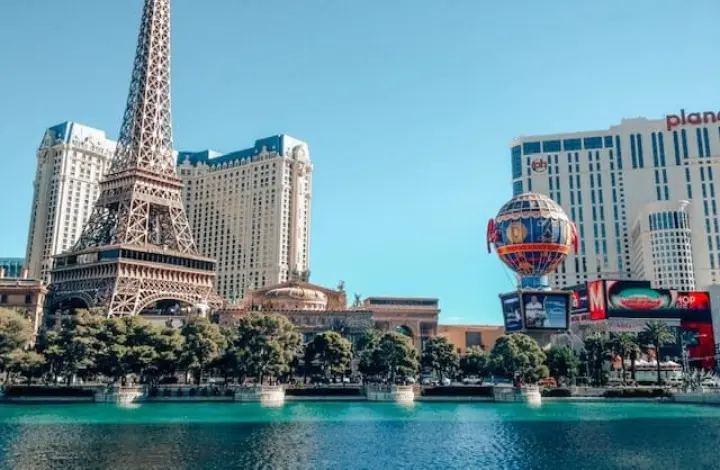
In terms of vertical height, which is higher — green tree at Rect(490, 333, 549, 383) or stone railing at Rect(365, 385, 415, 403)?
A: green tree at Rect(490, 333, 549, 383)

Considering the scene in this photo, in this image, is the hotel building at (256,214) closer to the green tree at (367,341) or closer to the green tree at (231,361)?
the green tree at (367,341)

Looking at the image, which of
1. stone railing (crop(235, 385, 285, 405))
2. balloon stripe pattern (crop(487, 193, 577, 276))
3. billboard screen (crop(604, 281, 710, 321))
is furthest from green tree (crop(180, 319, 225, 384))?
billboard screen (crop(604, 281, 710, 321))

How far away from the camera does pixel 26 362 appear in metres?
82.8

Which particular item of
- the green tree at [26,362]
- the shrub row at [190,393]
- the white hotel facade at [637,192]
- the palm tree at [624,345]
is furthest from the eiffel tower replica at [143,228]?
the white hotel facade at [637,192]

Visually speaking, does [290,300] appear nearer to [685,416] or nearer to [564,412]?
[564,412]

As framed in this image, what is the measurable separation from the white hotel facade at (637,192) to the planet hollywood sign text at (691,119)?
9.2 inches

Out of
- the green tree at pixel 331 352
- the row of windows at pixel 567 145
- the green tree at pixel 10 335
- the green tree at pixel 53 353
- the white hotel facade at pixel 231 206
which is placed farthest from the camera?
the row of windows at pixel 567 145

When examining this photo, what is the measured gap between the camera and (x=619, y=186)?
174500mm

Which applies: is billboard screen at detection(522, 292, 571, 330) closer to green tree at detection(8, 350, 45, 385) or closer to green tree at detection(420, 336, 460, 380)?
green tree at detection(420, 336, 460, 380)

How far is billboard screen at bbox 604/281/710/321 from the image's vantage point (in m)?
124

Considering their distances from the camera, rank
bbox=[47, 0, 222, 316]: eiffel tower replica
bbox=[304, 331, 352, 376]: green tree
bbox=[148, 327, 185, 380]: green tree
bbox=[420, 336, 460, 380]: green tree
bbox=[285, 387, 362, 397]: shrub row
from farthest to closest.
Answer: bbox=[47, 0, 222, 316]: eiffel tower replica
bbox=[420, 336, 460, 380]: green tree
bbox=[304, 331, 352, 376]: green tree
bbox=[285, 387, 362, 397]: shrub row
bbox=[148, 327, 185, 380]: green tree

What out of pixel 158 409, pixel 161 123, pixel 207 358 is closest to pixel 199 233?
pixel 161 123

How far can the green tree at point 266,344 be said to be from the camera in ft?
280

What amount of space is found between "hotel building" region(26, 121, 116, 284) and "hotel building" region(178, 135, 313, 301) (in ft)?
89.6
